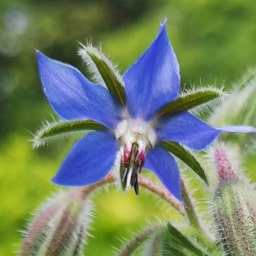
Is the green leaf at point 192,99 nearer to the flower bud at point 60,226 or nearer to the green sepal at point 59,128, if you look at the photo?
the green sepal at point 59,128

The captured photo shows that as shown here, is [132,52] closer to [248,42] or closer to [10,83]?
[248,42]

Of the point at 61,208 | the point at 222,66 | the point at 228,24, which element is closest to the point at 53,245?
the point at 61,208

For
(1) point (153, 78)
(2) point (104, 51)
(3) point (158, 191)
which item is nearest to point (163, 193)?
(3) point (158, 191)

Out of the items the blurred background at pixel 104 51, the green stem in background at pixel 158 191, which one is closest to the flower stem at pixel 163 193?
the green stem in background at pixel 158 191

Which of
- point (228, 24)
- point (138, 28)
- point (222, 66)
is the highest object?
point (138, 28)

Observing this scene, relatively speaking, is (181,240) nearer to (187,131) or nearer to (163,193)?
(163,193)

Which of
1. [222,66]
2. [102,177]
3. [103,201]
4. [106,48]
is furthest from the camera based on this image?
[106,48]

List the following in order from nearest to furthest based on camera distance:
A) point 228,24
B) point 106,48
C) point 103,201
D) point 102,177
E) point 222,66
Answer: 1. point 102,177
2. point 103,201
3. point 222,66
4. point 228,24
5. point 106,48

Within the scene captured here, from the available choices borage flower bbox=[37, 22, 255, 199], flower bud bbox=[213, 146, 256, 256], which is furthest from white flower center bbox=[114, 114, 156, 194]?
flower bud bbox=[213, 146, 256, 256]
